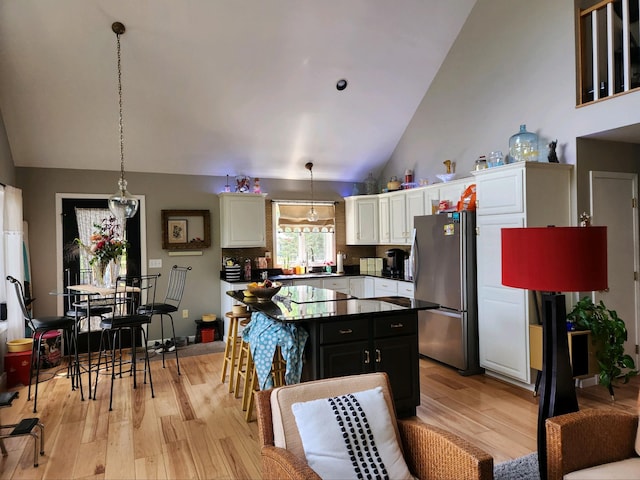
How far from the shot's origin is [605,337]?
3783 mm

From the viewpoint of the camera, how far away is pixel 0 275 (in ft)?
14.8

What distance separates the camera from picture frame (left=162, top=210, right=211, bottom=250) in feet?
19.6

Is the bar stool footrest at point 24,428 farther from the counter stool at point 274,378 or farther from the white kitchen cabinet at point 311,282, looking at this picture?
the white kitchen cabinet at point 311,282

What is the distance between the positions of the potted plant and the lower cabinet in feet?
5.18

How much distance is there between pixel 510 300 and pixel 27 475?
13.0ft

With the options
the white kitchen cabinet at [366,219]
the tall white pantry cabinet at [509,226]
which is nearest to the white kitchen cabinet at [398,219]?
the white kitchen cabinet at [366,219]

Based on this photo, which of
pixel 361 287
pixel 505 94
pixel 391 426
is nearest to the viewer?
pixel 391 426

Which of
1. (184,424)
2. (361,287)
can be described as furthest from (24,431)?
(361,287)

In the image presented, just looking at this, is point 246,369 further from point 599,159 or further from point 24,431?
point 599,159

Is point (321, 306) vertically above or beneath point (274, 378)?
above

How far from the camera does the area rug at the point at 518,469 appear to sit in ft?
8.52

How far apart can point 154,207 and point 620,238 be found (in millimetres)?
5482

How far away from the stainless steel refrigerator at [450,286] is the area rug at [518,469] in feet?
5.67

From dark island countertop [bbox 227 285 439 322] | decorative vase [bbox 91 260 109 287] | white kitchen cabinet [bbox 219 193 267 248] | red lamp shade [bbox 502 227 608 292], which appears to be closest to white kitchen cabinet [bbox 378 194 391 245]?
white kitchen cabinet [bbox 219 193 267 248]
